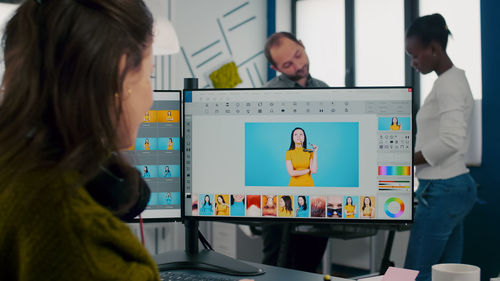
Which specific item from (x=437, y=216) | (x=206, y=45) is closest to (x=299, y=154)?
(x=437, y=216)

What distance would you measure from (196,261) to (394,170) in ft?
1.56

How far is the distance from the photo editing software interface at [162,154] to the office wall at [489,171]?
2.31 m

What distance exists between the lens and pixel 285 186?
114 centimetres

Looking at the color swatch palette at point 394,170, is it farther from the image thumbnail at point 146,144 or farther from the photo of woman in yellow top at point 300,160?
the image thumbnail at point 146,144

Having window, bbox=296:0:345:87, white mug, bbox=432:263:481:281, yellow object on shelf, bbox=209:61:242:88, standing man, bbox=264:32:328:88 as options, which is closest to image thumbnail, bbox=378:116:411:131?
white mug, bbox=432:263:481:281

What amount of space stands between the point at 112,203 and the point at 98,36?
19cm

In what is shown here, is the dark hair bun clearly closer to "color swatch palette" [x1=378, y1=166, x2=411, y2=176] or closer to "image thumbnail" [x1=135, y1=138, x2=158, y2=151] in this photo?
"color swatch palette" [x1=378, y1=166, x2=411, y2=176]

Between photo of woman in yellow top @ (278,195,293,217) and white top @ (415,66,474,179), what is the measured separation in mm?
864

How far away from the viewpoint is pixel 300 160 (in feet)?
3.73

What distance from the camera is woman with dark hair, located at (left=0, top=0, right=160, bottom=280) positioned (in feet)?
1.59

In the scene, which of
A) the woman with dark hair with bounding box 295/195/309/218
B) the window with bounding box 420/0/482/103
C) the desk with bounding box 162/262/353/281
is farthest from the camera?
the window with bounding box 420/0/482/103

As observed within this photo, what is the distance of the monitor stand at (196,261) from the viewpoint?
110 centimetres

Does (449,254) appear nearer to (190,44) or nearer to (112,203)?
(112,203)

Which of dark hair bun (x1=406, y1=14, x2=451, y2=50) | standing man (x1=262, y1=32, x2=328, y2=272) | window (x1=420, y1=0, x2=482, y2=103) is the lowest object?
standing man (x1=262, y1=32, x2=328, y2=272)
